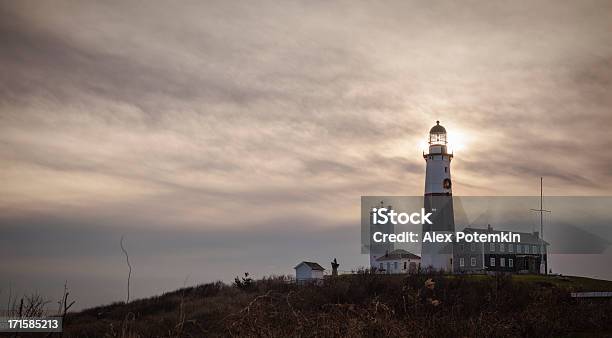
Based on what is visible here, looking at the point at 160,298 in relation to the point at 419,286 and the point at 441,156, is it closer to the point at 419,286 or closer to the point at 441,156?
the point at 419,286

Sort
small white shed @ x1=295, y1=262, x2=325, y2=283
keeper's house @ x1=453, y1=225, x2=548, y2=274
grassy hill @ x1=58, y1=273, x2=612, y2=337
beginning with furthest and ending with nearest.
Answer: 1. keeper's house @ x1=453, y1=225, x2=548, y2=274
2. small white shed @ x1=295, y1=262, x2=325, y2=283
3. grassy hill @ x1=58, y1=273, x2=612, y2=337

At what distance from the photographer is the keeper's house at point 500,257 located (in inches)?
2110

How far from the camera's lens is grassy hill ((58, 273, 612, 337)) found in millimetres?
11555

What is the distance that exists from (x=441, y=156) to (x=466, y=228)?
9438 mm

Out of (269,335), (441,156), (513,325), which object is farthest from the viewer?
(441,156)

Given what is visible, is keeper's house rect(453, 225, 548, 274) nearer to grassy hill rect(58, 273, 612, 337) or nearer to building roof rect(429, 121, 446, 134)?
building roof rect(429, 121, 446, 134)

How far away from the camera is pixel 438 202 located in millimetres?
49531

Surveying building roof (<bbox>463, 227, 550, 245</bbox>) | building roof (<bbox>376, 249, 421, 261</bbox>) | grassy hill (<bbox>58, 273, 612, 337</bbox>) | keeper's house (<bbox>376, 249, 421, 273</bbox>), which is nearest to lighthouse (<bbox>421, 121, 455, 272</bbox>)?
keeper's house (<bbox>376, 249, 421, 273</bbox>)

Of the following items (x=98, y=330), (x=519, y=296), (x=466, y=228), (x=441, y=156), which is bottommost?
(x=98, y=330)

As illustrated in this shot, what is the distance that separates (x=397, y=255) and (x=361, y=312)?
1758 inches

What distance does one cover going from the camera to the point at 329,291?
28797mm

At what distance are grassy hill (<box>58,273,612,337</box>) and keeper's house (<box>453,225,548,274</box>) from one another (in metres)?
14.0

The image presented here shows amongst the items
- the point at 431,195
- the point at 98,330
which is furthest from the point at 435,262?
the point at 98,330

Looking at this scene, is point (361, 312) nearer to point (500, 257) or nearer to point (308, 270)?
point (308, 270)
